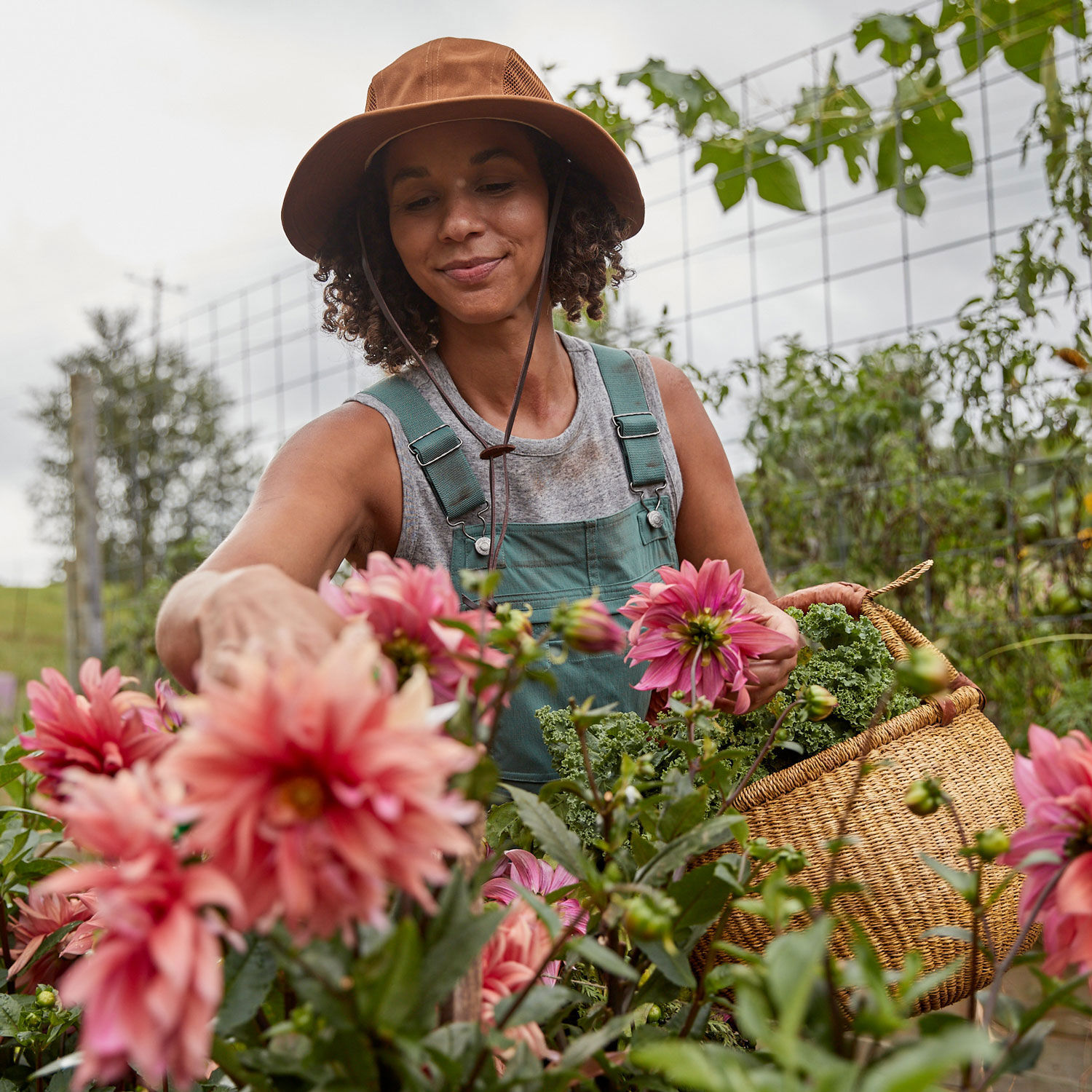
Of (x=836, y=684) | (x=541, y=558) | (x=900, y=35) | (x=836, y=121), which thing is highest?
(x=900, y=35)

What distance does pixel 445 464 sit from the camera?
140 centimetres

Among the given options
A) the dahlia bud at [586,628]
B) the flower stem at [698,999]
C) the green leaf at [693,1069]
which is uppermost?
the dahlia bud at [586,628]

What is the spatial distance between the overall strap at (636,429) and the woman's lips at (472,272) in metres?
0.29

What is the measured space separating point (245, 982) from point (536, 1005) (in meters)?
0.14

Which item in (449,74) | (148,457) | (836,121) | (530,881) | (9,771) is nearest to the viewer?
(530,881)

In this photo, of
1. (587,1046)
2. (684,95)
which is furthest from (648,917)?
(684,95)

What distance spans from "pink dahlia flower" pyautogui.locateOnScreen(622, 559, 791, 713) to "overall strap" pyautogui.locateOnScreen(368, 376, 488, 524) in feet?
2.05

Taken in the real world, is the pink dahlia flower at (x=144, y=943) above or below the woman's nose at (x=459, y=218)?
below

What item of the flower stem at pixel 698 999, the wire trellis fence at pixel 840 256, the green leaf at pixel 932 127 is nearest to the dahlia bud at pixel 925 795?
the flower stem at pixel 698 999

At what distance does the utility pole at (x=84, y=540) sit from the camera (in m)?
4.78

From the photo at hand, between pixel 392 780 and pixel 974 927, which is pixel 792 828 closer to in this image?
pixel 974 927

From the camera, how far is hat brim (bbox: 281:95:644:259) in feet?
4.36

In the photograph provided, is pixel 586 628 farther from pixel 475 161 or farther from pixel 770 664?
pixel 475 161

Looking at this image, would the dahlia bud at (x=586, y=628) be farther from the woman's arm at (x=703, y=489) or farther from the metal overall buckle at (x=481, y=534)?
the woman's arm at (x=703, y=489)
